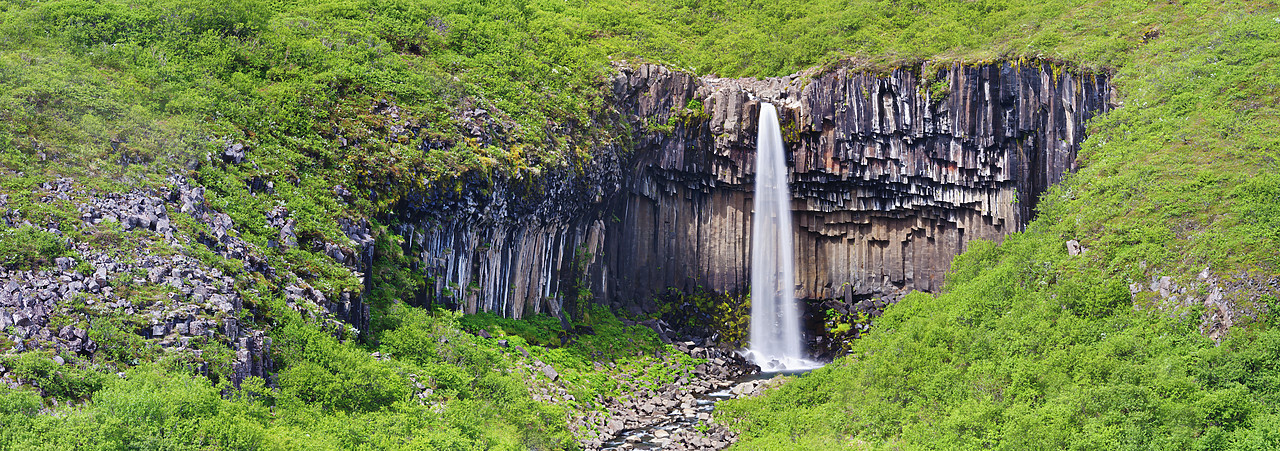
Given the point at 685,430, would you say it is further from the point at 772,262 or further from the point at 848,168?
the point at 848,168

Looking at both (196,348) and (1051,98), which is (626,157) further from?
(196,348)

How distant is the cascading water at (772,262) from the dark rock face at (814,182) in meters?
0.45

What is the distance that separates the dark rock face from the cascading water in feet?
1.48

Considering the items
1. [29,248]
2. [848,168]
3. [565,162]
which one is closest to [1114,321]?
[848,168]

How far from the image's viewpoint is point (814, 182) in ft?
138

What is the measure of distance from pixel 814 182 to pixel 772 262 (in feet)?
12.4

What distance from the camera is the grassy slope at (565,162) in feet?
75.4

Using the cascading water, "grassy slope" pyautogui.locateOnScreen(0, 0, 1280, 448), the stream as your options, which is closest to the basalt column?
the cascading water

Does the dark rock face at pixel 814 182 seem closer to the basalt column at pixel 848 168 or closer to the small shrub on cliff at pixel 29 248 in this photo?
the basalt column at pixel 848 168

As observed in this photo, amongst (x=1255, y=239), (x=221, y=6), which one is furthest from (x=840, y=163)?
(x=221, y=6)

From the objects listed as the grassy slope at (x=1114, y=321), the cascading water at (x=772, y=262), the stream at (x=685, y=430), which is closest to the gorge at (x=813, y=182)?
the cascading water at (x=772, y=262)

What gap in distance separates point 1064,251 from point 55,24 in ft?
103

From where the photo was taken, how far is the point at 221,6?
3488 cm

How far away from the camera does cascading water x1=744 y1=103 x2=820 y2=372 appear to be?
41844mm
